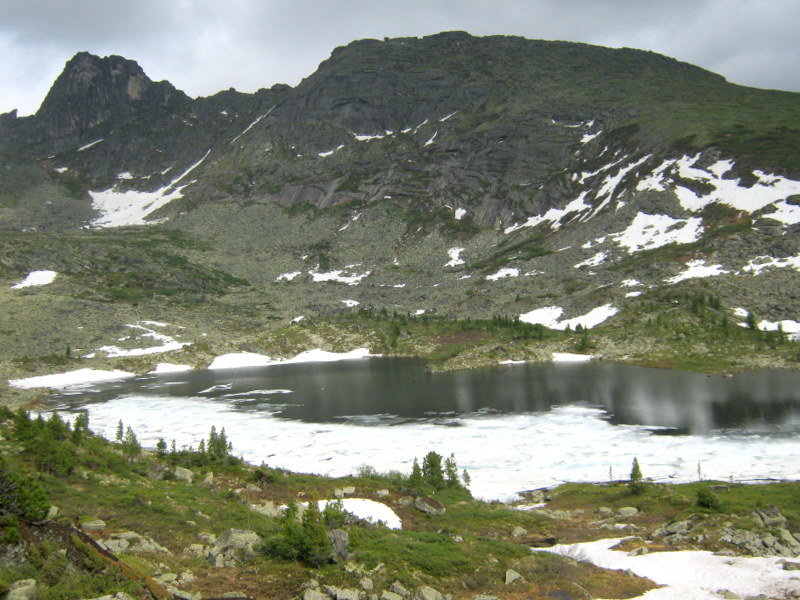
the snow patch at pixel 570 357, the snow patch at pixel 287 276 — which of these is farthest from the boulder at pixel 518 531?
the snow patch at pixel 287 276

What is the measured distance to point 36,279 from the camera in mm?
142250

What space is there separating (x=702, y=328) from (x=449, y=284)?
74185mm

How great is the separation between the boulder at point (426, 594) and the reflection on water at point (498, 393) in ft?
131

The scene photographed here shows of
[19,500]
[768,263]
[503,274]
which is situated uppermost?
[503,274]

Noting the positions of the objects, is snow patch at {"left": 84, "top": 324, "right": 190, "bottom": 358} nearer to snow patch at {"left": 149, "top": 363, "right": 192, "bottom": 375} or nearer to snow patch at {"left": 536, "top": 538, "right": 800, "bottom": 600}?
snow patch at {"left": 149, "top": 363, "right": 192, "bottom": 375}

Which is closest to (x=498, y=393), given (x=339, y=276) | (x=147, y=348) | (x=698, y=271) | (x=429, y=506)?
(x=429, y=506)

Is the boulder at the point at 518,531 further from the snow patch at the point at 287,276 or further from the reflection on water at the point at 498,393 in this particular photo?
the snow patch at the point at 287,276

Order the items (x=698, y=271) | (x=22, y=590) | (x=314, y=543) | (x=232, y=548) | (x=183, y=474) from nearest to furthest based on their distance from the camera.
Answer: (x=22, y=590) → (x=314, y=543) → (x=232, y=548) → (x=183, y=474) → (x=698, y=271)

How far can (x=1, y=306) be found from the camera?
118 meters

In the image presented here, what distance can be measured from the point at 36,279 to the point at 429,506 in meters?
151

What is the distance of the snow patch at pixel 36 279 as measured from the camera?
450 feet

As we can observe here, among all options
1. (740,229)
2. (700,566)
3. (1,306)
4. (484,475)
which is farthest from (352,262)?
(700,566)

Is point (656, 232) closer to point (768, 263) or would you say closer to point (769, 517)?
point (768, 263)

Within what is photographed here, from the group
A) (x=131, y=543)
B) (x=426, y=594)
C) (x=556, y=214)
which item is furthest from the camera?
(x=556, y=214)
